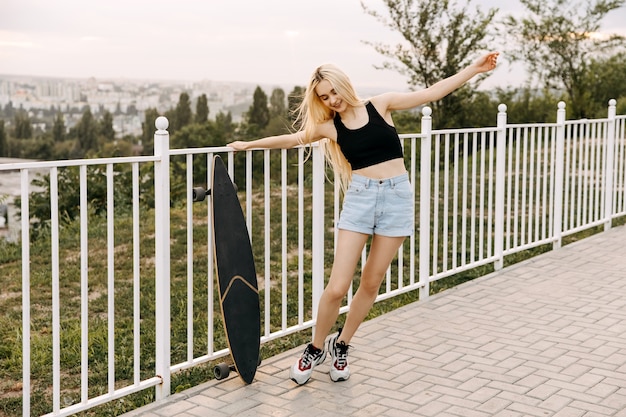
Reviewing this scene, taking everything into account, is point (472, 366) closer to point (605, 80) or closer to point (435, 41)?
point (435, 41)

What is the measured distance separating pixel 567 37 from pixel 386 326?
1791cm

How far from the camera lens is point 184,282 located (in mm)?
7250

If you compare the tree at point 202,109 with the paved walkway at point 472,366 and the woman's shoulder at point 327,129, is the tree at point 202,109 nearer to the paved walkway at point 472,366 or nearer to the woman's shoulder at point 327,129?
the paved walkway at point 472,366

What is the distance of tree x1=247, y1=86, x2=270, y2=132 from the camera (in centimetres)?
2850

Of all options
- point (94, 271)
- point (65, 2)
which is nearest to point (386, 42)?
point (94, 271)

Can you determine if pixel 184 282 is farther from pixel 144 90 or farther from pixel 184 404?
pixel 144 90

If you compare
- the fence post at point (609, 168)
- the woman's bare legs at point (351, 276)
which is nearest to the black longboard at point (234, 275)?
the woman's bare legs at point (351, 276)

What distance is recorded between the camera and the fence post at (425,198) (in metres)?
5.86

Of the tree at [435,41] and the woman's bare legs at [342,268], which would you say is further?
the tree at [435,41]

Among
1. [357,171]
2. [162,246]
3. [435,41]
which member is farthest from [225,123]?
[162,246]

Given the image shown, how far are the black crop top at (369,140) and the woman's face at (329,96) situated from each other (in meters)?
0.10

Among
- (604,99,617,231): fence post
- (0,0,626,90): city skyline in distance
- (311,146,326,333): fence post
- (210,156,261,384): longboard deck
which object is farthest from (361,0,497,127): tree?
(210,156,261,384): longboard deck

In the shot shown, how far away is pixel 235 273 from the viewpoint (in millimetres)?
4207

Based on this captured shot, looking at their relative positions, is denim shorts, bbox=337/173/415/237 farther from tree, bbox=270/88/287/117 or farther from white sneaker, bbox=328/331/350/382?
tree, bbox=270/88/287/117
